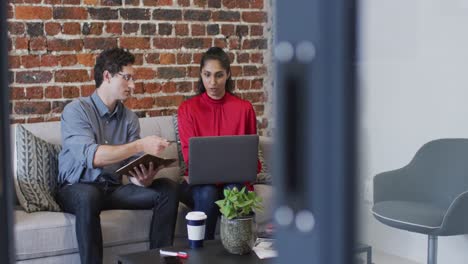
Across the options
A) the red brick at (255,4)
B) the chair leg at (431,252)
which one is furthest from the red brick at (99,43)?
the chair leg at (431,252)

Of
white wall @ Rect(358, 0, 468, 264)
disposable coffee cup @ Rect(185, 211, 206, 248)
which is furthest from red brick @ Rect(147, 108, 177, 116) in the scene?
white wall @ Rect(358, 0, 468, 264)

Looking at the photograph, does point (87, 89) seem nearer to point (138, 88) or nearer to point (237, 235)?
point (138, 88)

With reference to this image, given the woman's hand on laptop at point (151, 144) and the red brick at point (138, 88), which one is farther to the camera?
the red brick at point (138, 88)

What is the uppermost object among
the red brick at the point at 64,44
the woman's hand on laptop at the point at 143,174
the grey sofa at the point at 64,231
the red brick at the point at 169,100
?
the red brick at the point at 64,44

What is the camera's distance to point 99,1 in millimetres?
3223

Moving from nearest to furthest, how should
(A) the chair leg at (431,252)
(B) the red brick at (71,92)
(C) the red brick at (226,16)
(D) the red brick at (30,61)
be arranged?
(A) the chair leg at (431,252), (D) the red brick at (30,61), (B) the red brick at (71,92), (C) the red brick at (226,16)

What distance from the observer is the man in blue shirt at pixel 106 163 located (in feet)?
8.91

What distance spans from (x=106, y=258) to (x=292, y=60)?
8.88ft

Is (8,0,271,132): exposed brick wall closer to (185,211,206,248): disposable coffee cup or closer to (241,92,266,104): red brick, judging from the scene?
(241,92,266,104): red brick

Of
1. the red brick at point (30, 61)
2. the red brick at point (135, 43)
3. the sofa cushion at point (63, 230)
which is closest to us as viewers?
→ the sofa cushion at point (63, 230)

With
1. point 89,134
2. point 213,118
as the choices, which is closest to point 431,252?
point 89,134

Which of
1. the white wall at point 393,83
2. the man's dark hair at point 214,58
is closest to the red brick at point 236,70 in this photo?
the man's dark hair at point 214,58

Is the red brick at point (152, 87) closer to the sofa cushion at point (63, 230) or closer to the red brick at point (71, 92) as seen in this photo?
the red brick at point (71, 92)

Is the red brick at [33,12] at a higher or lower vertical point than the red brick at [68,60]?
higher
